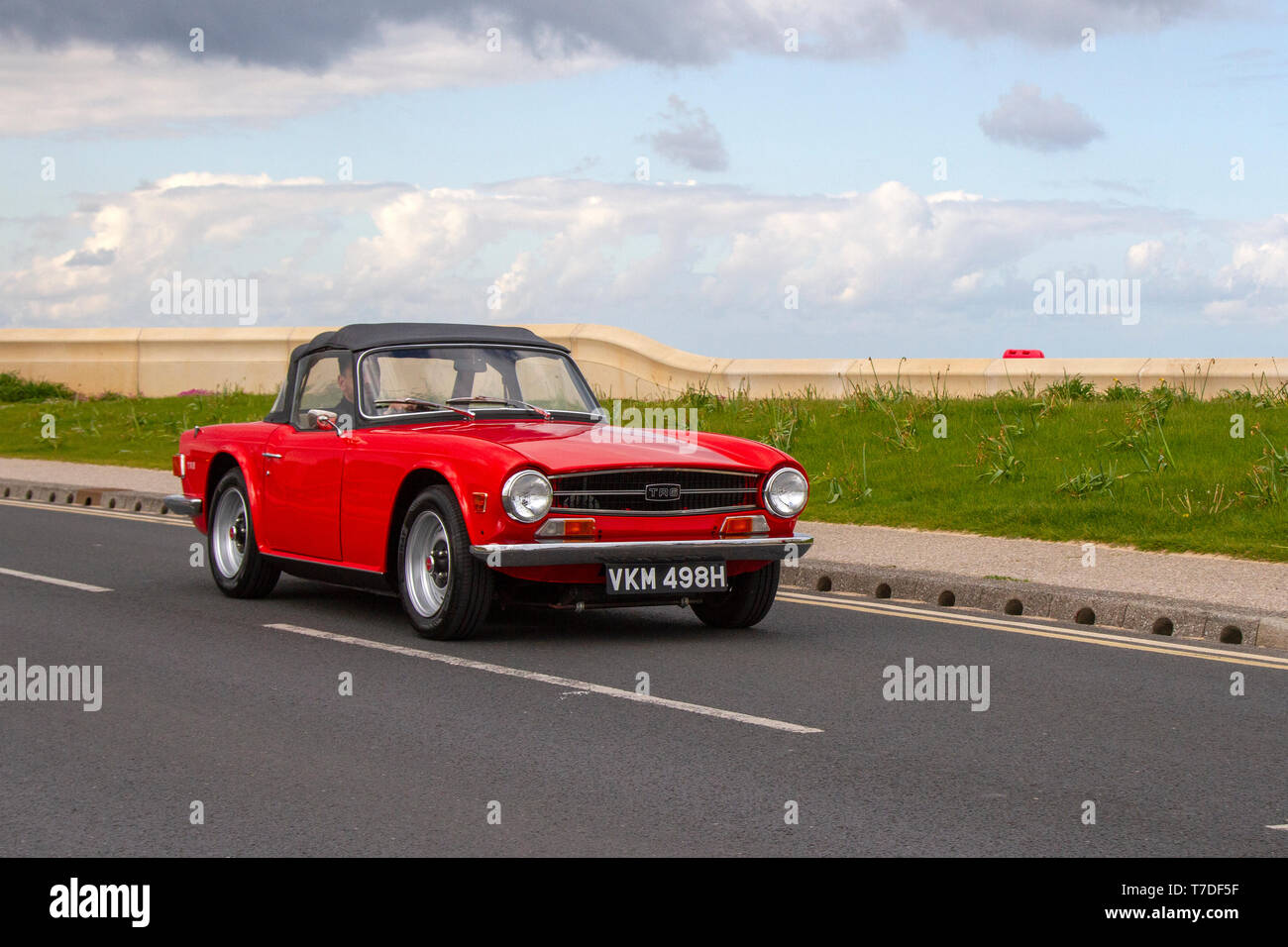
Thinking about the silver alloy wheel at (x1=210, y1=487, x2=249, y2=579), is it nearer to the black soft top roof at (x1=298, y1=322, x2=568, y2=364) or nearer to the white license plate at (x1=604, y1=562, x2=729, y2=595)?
the black soft top roof at (x1=298, y1=322, x2=568, y2=364)

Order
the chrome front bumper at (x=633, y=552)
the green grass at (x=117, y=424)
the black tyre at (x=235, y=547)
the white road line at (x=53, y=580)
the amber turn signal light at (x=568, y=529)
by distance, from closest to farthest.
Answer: the chrome front bumper at (x=633, y=552) < the amber turn signal light at (x=568, y=529) < the black tyre at (x=235, y=547) < the white road line at (x=53, y=580) < the green grass at (x=117, y=424)

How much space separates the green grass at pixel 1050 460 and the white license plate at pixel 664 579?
5.55 m

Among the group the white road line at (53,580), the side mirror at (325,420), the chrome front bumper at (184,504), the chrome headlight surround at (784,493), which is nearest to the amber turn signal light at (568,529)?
the chrome headlight surround at (784,493)

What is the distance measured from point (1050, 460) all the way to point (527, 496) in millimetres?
9176

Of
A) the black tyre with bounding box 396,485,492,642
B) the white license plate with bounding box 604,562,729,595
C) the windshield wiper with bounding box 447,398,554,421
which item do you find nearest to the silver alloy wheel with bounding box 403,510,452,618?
the black tyre with bounding box 396,485,492,642

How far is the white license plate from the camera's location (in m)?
9.02

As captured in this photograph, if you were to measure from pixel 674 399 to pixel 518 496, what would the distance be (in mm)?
16165

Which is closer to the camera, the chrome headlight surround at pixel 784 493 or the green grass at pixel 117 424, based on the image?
the chrome headlight surround at pixel 784 493

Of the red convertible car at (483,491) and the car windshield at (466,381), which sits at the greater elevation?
the car windshield at (466,381)

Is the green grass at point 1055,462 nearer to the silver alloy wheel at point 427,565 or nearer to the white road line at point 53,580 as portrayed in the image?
the silver alloy wheel at point 427,565

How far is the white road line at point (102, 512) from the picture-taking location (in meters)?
17.8

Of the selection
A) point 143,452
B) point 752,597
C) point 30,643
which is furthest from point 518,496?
point 143,452

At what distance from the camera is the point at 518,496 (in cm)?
881

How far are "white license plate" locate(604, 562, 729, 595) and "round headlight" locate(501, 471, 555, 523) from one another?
518mm
